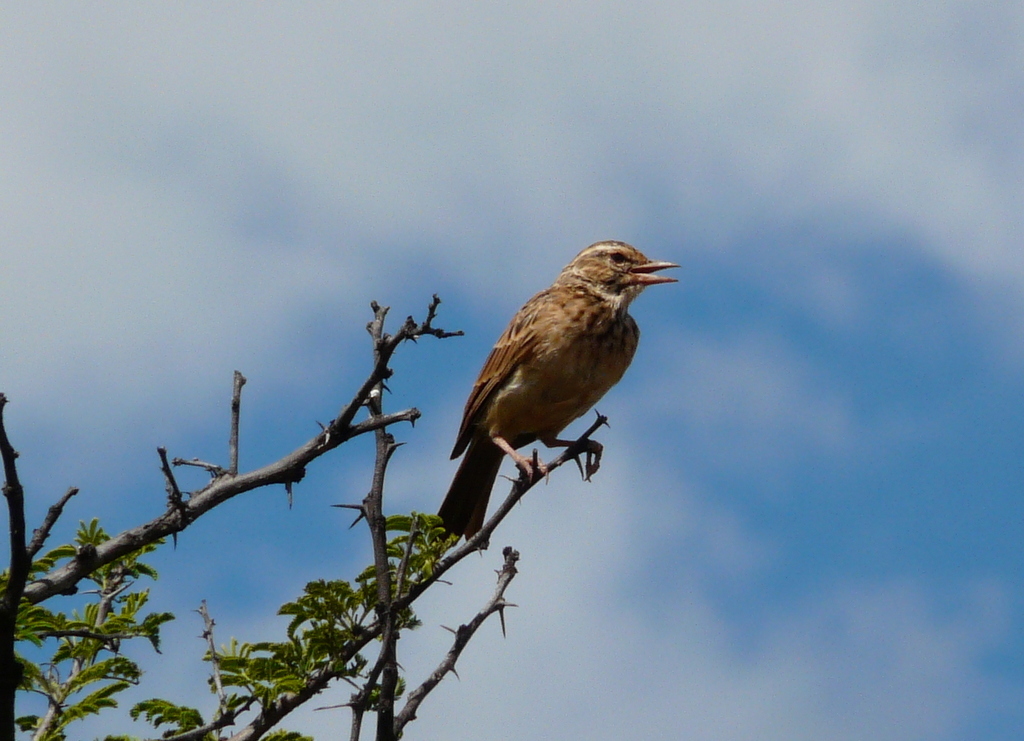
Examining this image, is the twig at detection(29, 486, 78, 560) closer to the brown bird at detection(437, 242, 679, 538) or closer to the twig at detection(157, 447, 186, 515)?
the twig at detection(157, 447, 186, 515)

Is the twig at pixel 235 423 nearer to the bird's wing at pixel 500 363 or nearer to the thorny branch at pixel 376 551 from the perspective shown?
the thorny branch at pixel 376 551

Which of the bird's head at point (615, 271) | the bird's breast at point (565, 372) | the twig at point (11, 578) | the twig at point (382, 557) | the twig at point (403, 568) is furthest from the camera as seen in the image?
the bird's head at point (615, 271)

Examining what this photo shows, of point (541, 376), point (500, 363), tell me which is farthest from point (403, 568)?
point (500, 363)

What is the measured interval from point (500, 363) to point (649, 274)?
1369 mm

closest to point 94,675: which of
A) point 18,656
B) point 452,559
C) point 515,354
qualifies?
point 18,656

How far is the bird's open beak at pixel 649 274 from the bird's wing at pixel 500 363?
2.22ft

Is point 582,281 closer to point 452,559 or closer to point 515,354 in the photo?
point 515,354

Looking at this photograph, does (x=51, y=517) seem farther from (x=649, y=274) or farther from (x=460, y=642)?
(x=649, y=274)

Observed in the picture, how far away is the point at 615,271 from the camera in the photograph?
841 cm

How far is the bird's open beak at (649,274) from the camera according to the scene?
8289mm

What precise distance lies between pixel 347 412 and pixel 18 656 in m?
1.69

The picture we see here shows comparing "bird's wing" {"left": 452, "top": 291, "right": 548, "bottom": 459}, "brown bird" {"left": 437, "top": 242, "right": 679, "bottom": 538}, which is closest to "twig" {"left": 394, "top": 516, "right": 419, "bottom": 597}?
"brown bird" {"left": 437, "top": 242, "right": 679, "bottom": 538}

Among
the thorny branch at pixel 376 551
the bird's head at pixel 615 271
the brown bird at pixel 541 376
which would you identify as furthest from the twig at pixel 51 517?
the bird's head at pixel 615 271

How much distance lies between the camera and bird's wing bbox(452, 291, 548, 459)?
7.81m
